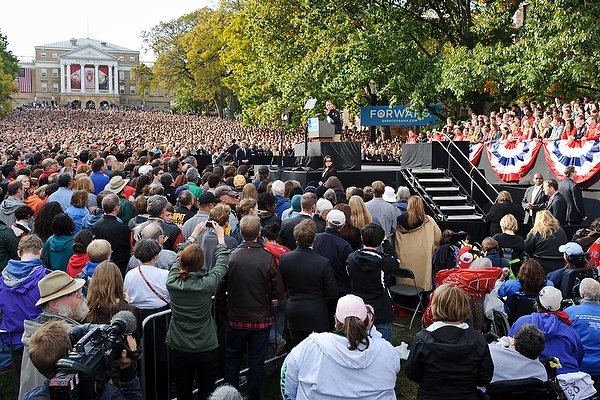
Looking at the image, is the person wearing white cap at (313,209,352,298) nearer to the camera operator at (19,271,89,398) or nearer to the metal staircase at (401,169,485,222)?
the camera operator at (19,271,89,398)

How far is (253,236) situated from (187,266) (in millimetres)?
890

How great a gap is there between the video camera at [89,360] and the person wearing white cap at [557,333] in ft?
10.9

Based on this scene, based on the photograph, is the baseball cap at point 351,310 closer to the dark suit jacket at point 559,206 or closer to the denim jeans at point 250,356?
the denim jeans at point 250,356

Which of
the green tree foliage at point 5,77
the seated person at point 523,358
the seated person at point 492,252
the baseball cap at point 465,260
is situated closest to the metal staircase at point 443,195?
the seated person at point 492,252

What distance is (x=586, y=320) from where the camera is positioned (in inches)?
208

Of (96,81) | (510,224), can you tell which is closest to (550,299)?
(510,224)

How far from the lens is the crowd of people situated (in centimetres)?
393

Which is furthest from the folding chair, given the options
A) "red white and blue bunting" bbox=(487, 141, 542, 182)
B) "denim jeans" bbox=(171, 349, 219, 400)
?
"red white and blue bunting" bbox=(487, 141, 542, 182)

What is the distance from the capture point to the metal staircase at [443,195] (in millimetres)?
12750

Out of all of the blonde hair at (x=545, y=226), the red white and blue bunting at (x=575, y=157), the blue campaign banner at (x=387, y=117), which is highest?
the blue campaign banner at (x=387, y=117)

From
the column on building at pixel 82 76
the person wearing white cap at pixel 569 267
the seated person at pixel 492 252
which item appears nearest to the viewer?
the person wearing white cap at pixel 569 267

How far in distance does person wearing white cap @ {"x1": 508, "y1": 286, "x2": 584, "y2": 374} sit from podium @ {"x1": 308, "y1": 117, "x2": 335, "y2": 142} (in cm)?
1292

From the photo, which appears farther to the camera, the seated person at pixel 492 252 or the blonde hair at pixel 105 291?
the seated person at pixel 492 252

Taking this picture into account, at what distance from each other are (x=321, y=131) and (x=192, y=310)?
42.7ft
